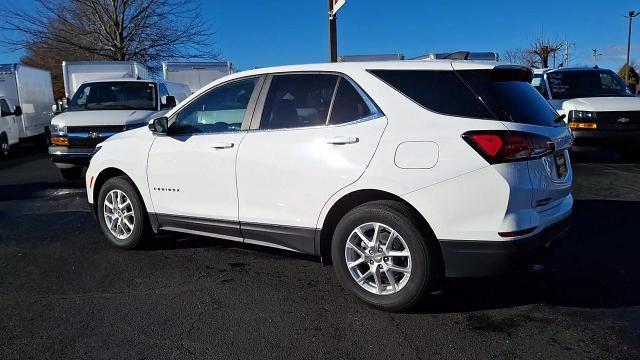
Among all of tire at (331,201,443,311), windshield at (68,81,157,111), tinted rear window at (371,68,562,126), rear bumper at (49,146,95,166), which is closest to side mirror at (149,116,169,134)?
tire at (331,201,443,311)

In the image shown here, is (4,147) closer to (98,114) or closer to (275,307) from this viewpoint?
(98,114)

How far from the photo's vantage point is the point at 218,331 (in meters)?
3.33

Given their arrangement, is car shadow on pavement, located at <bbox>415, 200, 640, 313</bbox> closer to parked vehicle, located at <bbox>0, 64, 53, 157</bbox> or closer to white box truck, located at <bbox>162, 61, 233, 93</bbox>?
white box truck, located at <bbox>162, 61, 233, 93</bbox>

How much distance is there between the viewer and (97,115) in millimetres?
9000

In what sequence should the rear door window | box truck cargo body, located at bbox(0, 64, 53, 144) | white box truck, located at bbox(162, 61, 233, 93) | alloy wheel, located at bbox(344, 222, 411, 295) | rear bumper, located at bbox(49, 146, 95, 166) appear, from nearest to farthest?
alloy wheel, located at bbox(344, 222, 411, 295) < the rear door window < rear bumper, located at bbox(49, 146, 95, 166) < box truck cargo body, located at bbox(0, 64, 53, 144) < white box truck, located at bbox(162, 61, 233, 93)

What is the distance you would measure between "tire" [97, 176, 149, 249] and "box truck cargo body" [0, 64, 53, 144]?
12.2 metres

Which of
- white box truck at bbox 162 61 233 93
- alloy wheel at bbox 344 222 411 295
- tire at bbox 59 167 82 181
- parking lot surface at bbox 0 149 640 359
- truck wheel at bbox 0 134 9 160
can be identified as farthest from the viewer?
white box truck at bbox 162 61 233 93

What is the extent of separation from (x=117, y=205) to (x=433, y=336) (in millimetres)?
3394

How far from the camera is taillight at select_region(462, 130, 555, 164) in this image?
10.3ft

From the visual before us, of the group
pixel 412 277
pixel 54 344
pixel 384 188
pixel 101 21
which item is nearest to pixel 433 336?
pixel 412 277

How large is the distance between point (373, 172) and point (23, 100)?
689 inches

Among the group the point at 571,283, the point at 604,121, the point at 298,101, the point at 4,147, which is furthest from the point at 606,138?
the point at 4,147

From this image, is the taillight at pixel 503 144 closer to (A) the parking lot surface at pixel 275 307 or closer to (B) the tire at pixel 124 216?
(A) the parking lot surface at pixel 275 307

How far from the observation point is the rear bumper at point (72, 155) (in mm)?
8734
